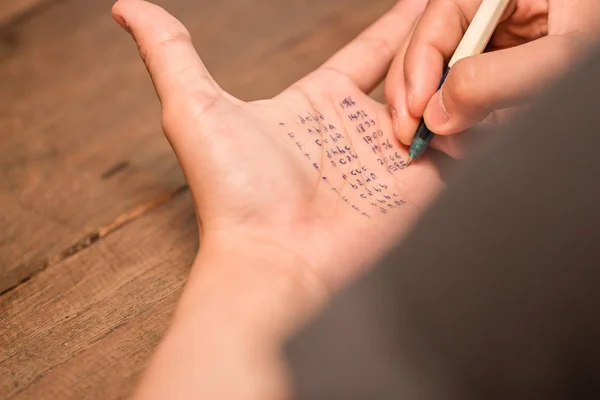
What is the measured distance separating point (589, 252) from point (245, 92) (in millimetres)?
542

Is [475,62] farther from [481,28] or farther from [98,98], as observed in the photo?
[98,98]

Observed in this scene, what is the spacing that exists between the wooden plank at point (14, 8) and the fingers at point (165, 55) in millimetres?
400

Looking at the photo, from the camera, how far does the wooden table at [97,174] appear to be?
500 mm

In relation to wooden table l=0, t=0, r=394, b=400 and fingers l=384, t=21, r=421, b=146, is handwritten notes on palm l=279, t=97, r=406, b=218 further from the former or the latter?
wooden table l=0, t=0, r=394, b=400

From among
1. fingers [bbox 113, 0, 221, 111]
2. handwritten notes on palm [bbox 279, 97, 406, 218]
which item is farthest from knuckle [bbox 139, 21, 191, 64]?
handwritten notes on palm [bbox 279, 97, 406, 218]

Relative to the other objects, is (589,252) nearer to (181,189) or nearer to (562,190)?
(562,190)

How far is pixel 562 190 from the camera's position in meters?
0.20

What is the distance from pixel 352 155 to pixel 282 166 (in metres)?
0.10

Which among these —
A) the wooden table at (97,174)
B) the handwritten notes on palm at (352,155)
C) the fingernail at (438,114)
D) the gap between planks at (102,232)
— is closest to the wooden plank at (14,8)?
the wooden table at (97,174)

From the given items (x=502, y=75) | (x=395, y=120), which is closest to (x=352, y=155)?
(x=395, y=120)

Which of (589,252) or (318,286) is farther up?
(589,252)

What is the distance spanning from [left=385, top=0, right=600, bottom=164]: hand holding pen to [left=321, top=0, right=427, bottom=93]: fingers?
0.11 feet

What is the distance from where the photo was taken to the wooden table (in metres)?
0.50

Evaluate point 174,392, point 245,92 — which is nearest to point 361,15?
point 245,92
